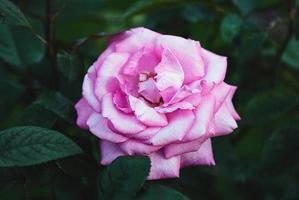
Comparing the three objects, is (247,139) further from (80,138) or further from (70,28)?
(80,138)

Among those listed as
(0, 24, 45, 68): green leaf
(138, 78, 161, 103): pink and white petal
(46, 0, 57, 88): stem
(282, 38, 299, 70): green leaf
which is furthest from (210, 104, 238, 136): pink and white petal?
(282, 38, 299, 70): green leaf

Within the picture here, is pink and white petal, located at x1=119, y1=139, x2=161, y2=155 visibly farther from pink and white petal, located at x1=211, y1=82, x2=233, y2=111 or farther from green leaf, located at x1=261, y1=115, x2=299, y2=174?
green leaf, located at x1=261, y1=115, x2=299, y2=174

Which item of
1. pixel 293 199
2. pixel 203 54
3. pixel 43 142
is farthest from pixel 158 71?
pixel 293 199

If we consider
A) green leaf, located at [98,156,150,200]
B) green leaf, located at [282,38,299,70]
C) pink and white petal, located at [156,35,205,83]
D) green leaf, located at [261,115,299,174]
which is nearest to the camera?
green leaf, located at [98,156,150,200]

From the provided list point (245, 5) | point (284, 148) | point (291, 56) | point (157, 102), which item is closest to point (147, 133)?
point (157, 102)

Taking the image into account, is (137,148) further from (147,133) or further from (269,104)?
(269,104)

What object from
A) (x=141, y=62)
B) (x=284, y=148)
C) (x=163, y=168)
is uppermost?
(x=141, y=62)

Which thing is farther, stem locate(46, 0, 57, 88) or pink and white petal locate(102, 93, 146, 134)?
stem locate(46, 0, 57, 88)

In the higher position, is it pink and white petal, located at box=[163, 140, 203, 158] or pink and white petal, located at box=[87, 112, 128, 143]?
pink and white petal, located at box=[87, 112, 128, 143]
